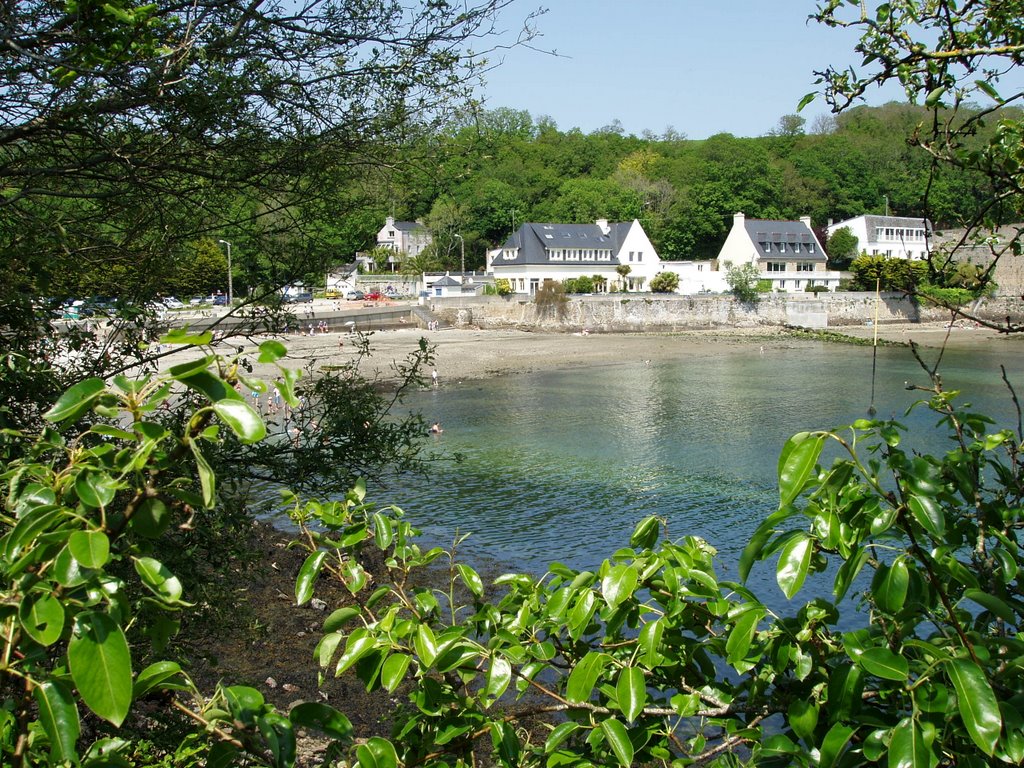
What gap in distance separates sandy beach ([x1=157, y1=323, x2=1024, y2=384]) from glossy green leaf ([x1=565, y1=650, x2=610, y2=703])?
1517 inches

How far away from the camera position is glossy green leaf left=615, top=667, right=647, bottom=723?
2.20 metres

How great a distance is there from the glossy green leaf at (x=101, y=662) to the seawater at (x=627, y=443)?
5.98 metres

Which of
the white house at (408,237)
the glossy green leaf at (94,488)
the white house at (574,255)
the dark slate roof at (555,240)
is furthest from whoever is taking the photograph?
the white house at (408,237)

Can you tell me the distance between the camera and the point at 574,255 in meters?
84.9

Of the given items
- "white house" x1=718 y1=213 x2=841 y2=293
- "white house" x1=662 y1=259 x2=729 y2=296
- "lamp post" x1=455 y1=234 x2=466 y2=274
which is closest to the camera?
"white house" x1=662 y1=259 x2=729 y2=296

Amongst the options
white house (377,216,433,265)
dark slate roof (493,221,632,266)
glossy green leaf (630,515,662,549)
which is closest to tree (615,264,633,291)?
dark slate roof (493,221,632,266)

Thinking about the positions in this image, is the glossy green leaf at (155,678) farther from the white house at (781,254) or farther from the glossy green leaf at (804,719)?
the white house at (781,254)

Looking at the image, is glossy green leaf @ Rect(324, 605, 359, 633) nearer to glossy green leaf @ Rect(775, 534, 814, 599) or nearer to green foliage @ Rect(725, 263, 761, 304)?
glossy green leaf @ Rect(775, 534, 814, 599)

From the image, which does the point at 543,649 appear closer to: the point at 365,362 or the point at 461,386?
the point at 461,386

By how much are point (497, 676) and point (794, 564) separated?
0.83 meters

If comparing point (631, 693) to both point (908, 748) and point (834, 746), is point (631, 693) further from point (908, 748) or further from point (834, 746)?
point (908, 748)

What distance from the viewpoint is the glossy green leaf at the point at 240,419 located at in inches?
58.0

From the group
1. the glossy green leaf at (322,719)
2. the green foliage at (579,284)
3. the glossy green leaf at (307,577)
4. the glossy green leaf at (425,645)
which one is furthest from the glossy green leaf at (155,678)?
the green foliage at (579,284)

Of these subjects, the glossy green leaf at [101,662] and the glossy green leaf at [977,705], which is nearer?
the glossy green leaf at [101,662]
